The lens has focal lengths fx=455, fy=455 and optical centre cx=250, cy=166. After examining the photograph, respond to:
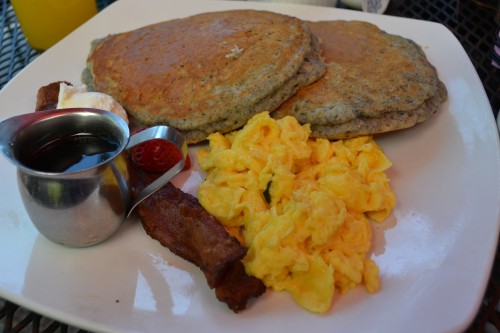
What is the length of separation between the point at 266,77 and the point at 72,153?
0.84 metres

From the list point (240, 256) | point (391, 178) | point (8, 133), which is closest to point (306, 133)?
point (391, 178)

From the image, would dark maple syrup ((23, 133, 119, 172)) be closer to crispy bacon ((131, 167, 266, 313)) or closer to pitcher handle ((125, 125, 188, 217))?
pitcher handle ((125, 125, 188, 217))

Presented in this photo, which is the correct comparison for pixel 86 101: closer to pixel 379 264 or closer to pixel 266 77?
pixel 266 77

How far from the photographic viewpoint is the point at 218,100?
6.34 ft

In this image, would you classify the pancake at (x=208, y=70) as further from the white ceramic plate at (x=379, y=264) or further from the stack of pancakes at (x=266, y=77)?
the white ceramic plate at (x=379, y=264)

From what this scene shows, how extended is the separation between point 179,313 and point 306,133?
0.83 meters

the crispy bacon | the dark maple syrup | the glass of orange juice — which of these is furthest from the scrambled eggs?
the glass of orange juice

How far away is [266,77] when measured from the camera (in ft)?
6.33

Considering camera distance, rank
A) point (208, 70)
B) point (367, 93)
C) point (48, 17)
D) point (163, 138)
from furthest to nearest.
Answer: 1. point (48, 17)
2. point (208, 70)
3. point (367, 93)
4. point (163, 138)

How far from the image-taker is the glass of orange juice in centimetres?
280

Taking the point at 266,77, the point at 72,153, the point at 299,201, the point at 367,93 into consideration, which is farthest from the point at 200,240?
the point at 367,93

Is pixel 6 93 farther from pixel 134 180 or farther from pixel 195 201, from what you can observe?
pixel 195 201

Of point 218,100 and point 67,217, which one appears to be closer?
point 67,217

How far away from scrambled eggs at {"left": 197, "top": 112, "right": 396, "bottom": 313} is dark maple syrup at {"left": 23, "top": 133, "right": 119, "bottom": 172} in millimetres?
396
